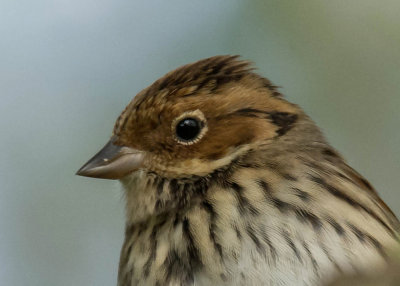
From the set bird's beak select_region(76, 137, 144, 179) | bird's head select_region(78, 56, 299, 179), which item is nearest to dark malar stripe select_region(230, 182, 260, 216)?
Answer: bird's head select_region(78, 56, 299, 179)

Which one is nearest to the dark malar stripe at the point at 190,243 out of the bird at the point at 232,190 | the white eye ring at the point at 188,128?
the bird at the point at 232,190

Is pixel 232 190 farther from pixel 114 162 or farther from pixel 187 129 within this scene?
pixel 114 162

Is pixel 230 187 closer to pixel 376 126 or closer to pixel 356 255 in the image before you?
pixel 356 255

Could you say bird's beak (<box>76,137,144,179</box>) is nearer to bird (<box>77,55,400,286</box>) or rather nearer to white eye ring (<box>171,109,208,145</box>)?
bird (<box>77,55,400,286</box>)

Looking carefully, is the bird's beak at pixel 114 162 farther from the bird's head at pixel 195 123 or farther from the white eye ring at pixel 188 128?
the white eye ring at pixel 188 128

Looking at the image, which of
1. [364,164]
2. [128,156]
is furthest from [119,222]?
[128,156]

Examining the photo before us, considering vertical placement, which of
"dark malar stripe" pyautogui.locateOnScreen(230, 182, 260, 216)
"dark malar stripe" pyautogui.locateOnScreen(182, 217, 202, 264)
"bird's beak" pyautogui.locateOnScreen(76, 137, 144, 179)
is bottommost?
"dark malar stripe" pyautogui.locateOnScreen(182, 217, 202, 264)

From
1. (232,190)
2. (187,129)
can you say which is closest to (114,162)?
(187,129)
